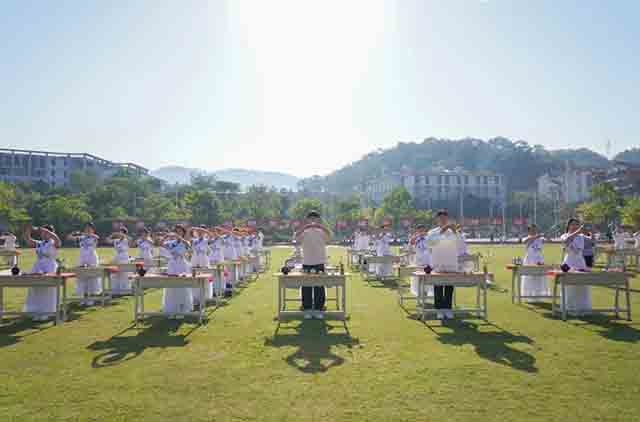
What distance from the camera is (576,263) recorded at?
36.2 feet

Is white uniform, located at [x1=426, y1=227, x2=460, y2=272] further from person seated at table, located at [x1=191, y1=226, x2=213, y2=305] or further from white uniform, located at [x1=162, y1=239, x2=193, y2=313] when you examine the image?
person seated at table, located at [x1=191, y1=226, x2=213, y2=305]

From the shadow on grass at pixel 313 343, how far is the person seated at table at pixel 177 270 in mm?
2427

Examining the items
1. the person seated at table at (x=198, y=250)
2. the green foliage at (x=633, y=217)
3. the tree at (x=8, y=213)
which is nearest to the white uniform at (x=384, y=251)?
the person seated at table at (x=198, y=250)

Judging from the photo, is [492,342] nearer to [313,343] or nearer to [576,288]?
[313,343]

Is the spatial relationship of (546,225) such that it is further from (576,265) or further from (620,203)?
(576,265)

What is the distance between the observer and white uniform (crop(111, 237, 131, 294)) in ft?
49.0

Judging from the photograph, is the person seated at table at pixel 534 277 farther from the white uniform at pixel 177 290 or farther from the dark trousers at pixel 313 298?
the white uniform at pixel 177 290

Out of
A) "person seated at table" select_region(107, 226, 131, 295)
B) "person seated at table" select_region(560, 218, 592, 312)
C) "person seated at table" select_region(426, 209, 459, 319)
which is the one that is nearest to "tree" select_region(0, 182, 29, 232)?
"person seated at table" select_region(107, 226, 131, 295)

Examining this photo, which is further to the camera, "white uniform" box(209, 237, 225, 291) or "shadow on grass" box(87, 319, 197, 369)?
"white uniform" box(209, 237, 225, 291)

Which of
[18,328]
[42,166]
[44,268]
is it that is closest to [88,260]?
[44,268]

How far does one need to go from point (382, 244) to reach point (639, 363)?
1285cm

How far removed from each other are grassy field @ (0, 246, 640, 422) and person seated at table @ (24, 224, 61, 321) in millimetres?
500

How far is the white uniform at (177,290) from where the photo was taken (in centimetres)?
1077

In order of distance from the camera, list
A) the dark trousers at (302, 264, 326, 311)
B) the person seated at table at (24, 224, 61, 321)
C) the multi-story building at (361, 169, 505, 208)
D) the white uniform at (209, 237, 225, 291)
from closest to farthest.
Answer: the person seated at table at (24, 224, 61, 321)
the dark trousers at (302, 264, 326, 311)
the white uniform at (209, 237, 225, 291)
the multi-story building at (361, 169, 505, 208)
